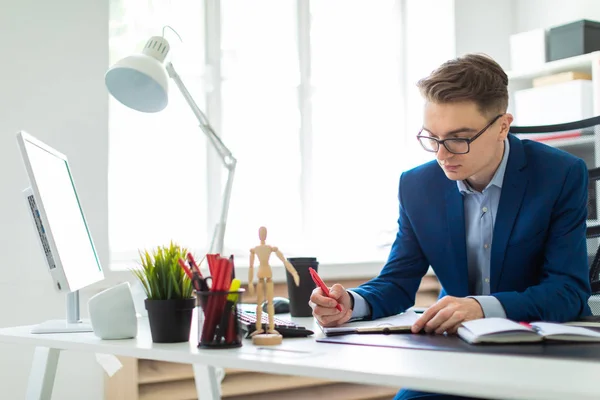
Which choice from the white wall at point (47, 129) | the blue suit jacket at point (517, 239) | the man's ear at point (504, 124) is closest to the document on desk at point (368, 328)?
the blue suit jacket at point (517, 239)

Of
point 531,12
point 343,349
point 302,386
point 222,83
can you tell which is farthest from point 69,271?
point 531,12

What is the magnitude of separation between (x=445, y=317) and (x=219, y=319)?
16.4 inches

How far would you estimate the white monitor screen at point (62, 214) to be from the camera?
Result: 4.94ft

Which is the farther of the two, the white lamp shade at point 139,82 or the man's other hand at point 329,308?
the white lamp shade at point 139,82

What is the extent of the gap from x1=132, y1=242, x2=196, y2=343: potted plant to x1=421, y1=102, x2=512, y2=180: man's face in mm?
688

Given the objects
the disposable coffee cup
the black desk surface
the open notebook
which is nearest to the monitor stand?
the disposable coffee cup

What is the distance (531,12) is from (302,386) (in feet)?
7.95

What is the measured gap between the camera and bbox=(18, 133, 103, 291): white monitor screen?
151 centimetres

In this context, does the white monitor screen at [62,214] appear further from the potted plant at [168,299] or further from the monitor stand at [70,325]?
the potted plant at [168,299]

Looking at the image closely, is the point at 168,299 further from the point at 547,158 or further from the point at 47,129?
the point at 47,129

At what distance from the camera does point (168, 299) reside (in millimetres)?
1275

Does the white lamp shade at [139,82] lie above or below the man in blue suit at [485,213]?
above

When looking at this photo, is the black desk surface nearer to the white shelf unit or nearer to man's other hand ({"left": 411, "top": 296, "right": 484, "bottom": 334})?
man's other hand ({"left": 411, "top": 296, "right": 484, "bottom": 334})

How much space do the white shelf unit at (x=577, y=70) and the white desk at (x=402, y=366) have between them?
3.55 ft
